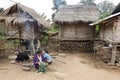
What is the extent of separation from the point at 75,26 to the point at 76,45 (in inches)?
73.6

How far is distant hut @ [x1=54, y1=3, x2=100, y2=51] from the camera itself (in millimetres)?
14486

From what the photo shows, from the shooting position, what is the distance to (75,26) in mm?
15156

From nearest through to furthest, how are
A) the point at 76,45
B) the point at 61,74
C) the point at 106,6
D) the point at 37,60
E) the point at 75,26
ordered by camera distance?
the point at 61,74 < the point at 37,60 < the point at 75,26 < the point at 76,45 < the point at 106,6

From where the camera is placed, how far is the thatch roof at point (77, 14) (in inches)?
563

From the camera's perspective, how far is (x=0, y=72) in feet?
27.7

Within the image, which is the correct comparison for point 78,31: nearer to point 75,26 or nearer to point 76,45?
point 75,26

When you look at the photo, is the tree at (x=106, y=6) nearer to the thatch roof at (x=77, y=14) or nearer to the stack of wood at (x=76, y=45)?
the thatch roof at (x=77, y=14)

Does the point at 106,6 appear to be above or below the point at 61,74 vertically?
above

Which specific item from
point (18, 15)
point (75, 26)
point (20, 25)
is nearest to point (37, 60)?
point (20, 25)

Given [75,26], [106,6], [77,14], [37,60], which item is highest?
[106,6]

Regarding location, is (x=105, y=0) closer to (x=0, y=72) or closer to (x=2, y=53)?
(x=2, y=53)

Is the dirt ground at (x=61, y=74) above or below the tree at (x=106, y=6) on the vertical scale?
below

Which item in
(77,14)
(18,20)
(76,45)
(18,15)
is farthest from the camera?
(76,45)

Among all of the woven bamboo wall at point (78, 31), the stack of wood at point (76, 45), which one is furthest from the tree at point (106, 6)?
the stack of wood at point (76, 45)
